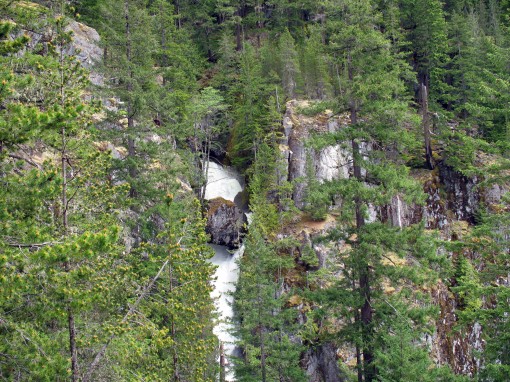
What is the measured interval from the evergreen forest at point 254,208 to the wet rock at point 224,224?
0.50 ft

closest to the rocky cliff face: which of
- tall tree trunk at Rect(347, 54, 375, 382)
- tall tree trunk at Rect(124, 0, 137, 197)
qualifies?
tall tree trunk at Rect(347, 54, 375, 382)

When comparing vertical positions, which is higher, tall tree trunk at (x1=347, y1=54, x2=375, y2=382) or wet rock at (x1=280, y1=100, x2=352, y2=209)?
wet rock at (x1=280, y1=100, x2=352, y2=209)

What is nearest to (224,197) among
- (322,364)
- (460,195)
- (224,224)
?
(224,224)

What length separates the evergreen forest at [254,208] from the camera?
7.34 metres

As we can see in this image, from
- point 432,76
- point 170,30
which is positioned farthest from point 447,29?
point 170,30

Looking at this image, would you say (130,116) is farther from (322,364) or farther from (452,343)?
(452,343)

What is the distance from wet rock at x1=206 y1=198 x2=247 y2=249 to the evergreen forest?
0.50 feet

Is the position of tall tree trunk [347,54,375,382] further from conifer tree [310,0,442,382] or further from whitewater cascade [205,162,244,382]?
whitewater cascade [205,162,244,382]

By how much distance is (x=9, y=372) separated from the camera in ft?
24.1

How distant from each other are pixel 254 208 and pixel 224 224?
5695 millimetres

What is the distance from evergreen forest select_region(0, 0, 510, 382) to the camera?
7.34m

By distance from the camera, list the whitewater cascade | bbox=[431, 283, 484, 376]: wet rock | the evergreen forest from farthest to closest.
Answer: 1. the whitewater cascade
2. bbox=[431, 283, 484, 376]: wet rock
3. the evergreen forest

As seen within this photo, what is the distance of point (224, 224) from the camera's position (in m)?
29.8

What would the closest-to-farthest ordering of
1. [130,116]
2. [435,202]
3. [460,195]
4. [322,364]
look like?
[130,116], [322,364], [435,202], [460,195]
